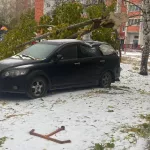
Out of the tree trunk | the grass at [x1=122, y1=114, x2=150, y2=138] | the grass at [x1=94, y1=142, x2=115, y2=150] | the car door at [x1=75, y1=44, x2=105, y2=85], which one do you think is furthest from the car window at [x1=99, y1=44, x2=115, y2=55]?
the grass at [x1=94, y1=142, x2=115, y2=150]

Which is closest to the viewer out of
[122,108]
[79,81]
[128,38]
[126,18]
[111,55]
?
[122,108]

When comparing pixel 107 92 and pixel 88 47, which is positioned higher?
pixel 88 47

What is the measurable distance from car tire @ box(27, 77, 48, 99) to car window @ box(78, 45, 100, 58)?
5.42ft

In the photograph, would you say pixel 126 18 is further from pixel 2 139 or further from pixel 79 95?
pixel 2 139

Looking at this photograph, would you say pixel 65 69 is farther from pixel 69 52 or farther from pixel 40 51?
pixel 40 51

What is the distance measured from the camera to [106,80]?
1023cm

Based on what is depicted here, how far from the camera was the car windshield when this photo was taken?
871 centimetres

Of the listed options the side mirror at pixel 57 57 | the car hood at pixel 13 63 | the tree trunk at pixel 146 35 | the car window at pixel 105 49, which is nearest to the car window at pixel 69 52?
the side mirror at pixel 57 57

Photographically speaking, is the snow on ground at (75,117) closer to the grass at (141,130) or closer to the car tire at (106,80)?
the grass at (141,130)

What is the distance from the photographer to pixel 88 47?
381 inches

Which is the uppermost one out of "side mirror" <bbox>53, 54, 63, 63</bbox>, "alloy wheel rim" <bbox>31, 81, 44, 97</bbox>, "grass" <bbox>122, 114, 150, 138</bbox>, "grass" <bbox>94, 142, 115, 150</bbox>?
"side mirror" <bbox>53, 54, 63, 63</bbox>

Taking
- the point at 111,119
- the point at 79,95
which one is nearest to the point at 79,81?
the point at 79,95

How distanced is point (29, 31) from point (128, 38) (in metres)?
55.0

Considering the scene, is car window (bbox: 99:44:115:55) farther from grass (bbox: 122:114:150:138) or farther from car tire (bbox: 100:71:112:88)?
grass (bbox: 122:114:150:138)
